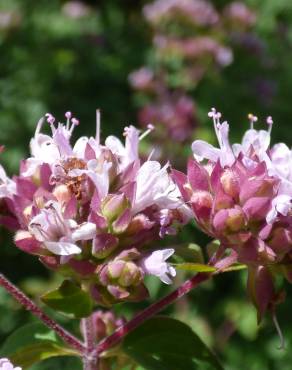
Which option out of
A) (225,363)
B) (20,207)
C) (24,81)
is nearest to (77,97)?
(24,81)

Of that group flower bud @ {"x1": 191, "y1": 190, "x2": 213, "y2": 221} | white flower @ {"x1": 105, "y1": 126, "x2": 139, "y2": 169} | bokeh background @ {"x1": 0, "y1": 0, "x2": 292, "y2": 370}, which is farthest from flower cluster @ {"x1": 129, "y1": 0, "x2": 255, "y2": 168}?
flower bud @ {"x1": 191, "y1": 190, "x2": 213, "y2": 221}

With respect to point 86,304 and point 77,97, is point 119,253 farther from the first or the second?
point 77,97

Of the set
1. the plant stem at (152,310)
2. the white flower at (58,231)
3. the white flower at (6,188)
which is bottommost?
the plant stem at (152,310)

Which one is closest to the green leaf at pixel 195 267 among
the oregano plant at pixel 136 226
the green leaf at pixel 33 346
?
the oregano plant at pixel 136 226

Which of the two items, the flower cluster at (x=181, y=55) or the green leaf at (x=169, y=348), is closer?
the green leaf at (x=169, y=348)

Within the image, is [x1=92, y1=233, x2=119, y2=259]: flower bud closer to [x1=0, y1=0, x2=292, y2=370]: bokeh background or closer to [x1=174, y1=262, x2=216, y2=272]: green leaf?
[x1=174, y1=262, x2=216, y2=272]: green leaf

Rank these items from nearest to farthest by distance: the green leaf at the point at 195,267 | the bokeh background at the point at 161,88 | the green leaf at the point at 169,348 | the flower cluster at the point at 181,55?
the green leaf at the point at 195,267 < the green leaf at the point at 169,348 < the bokeh background at the point at 161,88 < the flower cluster at the point at 181,55

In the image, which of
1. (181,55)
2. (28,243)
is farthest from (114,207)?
(181,55)

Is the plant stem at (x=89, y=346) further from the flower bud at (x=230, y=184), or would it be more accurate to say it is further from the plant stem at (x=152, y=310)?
the flower bud at (x=230, y=184)

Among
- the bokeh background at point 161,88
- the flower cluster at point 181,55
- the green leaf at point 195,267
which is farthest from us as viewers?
the flower cluster at point 181,55

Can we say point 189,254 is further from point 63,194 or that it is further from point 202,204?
point 63,194
